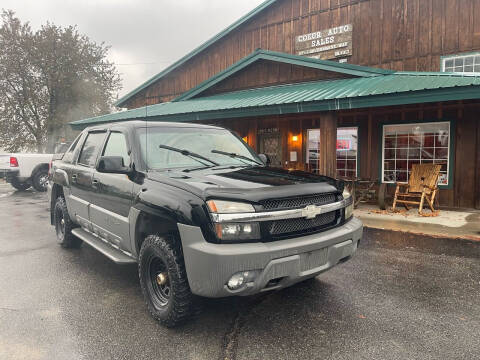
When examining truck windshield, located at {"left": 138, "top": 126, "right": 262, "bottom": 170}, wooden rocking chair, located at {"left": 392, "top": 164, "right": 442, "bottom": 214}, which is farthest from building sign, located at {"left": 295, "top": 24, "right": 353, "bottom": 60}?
truck windshield, located at {"left": 138, "top": 126, "right": 262, "bottom": 170}

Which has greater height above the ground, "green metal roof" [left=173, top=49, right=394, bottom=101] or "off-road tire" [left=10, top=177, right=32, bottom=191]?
"green metal roof" [left=173, top=49, right=394, bottom=101]

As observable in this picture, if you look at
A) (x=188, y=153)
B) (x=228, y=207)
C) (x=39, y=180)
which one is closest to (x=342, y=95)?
(x=188, y=153)

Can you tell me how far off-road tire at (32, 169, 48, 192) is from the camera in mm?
13492

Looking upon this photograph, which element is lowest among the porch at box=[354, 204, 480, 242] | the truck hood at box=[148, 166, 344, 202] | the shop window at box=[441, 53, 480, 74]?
the porch at box=[354, 204, 480, 242]

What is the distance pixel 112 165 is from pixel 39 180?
40.5 ft

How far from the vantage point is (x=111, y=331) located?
9.66 feet

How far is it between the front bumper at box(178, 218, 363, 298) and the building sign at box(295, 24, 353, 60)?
11536 mm

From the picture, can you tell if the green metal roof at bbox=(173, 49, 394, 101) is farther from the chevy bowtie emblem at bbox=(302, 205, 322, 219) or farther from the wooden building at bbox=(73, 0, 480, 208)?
the chevy bowtie emblem at bbox=(302, 205, 322, 219)

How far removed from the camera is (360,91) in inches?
313

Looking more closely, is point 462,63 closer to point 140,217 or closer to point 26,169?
point 140,217

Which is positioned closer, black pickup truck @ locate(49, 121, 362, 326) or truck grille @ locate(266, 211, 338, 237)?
black pickup truck @ locate(49, 121, 362, 326)

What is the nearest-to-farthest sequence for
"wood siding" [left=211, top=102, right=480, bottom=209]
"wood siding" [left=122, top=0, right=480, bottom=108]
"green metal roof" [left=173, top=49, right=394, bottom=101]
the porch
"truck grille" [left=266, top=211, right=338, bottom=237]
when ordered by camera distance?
"truck grille" [left=266, top=211, right=338, bottom=237] < the porch < "wood siding" [left=211, top=102, right=480, bottom=209] < "green metal roof" [left=173, top=49, right=394, bottom=101] < "wood siding" [left=122, top=0, right=480, bottom=108]

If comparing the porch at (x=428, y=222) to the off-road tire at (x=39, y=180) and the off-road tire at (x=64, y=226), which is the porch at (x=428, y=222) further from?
the off-road tire at (x=39, y=180)

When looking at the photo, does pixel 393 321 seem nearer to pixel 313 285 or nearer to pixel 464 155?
pixel 313 285
